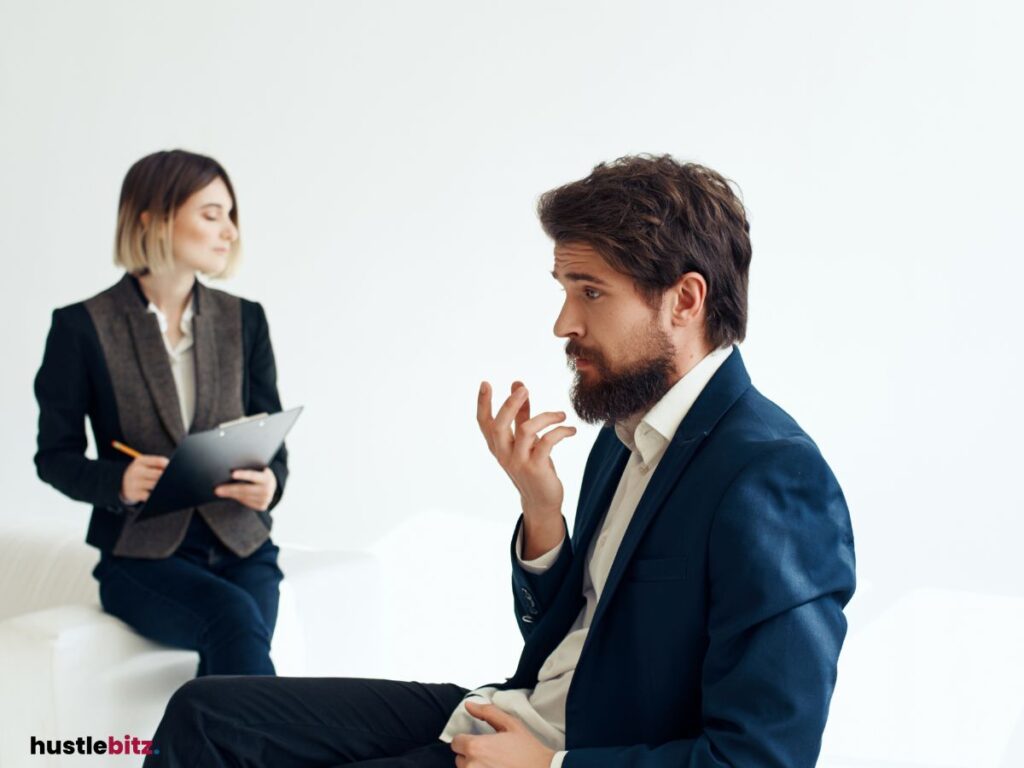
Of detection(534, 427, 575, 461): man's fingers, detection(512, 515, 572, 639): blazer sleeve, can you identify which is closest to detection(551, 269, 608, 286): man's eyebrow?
detection(534, 427, 575, 461): man's fingers

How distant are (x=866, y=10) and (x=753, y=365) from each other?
1203 mm

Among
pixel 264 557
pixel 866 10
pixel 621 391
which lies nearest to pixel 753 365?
pixel 866 10

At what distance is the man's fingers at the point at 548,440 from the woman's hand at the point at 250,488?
115 cm

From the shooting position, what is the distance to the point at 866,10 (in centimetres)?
381

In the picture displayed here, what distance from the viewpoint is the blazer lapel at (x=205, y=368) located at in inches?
108

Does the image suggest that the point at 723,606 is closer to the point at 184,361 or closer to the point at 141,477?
the point at 141,477

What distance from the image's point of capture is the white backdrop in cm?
376

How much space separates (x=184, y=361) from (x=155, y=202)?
0.37 metres

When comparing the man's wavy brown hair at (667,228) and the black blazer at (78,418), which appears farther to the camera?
the black blazer at (78,418)

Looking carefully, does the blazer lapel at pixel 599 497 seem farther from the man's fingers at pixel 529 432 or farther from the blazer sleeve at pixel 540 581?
the man's fingers at pixel 529 432

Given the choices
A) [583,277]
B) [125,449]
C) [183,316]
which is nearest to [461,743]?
[583,277]

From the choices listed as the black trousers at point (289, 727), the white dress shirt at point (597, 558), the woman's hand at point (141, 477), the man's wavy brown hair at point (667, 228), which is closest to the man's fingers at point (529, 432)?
the white dress shirt at point (597, 558)

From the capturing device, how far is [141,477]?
Result: 2.54 metres

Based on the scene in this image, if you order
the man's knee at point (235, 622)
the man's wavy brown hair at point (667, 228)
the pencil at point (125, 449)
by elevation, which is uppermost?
the man's wavy brown hair at point (667, 228)
